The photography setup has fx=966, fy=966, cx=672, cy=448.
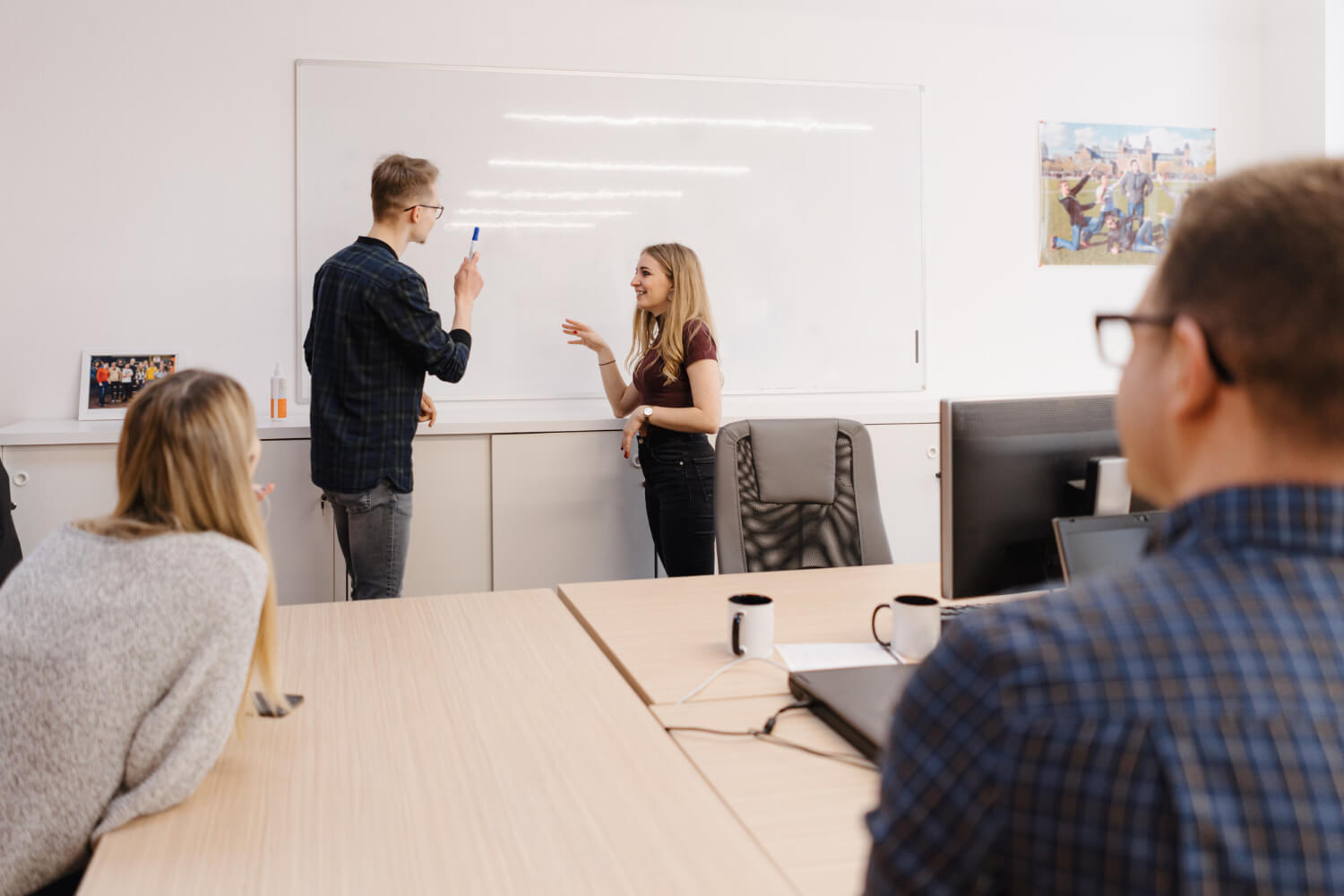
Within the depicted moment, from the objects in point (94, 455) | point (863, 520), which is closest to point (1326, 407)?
point (863, 520)

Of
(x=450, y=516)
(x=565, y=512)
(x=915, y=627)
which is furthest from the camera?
(x=565, y=512)

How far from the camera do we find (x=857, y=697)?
1276 mm

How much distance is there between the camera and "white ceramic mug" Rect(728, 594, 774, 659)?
1.52m

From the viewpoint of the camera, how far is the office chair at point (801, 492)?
7.73ft

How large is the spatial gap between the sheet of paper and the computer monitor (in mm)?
149

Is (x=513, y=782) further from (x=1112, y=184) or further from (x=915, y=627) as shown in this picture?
(x=1112, y=184)

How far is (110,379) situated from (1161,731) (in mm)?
3455

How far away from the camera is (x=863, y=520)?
2381 mm

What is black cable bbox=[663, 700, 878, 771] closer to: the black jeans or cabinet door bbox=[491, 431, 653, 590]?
the black jeans

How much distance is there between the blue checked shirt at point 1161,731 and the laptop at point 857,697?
0.65m

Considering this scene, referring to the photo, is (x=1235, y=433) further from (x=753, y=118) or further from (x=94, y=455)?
(x=753, y=118)

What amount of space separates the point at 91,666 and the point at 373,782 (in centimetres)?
33

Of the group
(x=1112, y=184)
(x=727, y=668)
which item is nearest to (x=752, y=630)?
(x=727, y=668)

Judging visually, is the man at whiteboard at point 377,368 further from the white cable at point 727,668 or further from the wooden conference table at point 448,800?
the white cable at point 727,668
